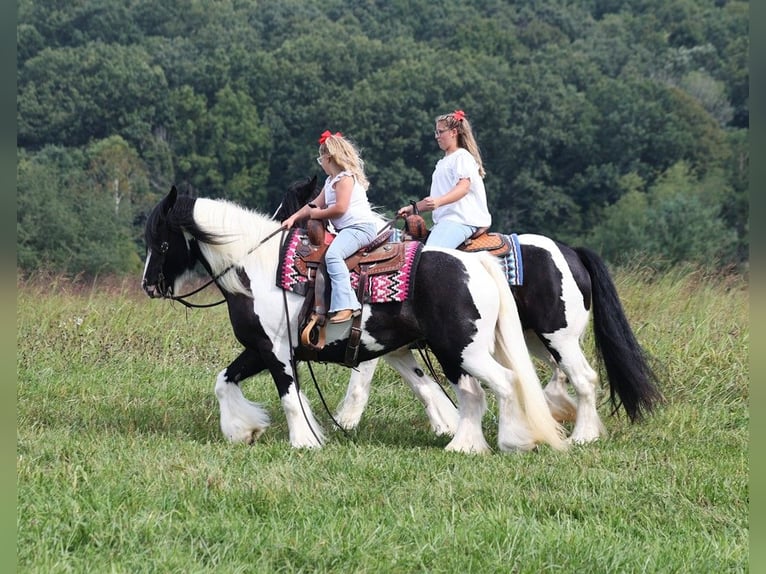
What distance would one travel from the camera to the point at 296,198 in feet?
26.4

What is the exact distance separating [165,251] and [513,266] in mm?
2480

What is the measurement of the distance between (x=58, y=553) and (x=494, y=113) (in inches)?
2275

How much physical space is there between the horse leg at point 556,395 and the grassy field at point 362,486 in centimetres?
35

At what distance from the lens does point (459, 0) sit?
85250 mm

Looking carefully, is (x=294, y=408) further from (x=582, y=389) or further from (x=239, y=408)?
(x=582, y=389)

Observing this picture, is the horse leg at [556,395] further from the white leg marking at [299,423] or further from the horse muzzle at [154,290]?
the horse muzzle at [154,290]

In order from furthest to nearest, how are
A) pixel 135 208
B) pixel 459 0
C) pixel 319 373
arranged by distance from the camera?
pixel 459 0, pixel 135 208, pixel 319 373

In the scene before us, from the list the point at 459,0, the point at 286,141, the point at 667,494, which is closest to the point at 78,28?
the point at 286,141

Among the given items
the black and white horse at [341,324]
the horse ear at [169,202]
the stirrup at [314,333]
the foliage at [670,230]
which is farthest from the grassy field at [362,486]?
the foliage at [670,230]

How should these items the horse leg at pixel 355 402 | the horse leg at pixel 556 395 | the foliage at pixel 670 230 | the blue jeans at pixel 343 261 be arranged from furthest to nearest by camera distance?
the foliage at pixel 670 230
the horse leg at pixel 355 402
the horse leg at pixel 556 395
the blue jeans at pixel 343 261

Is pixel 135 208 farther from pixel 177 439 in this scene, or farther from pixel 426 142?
pixel 177 439

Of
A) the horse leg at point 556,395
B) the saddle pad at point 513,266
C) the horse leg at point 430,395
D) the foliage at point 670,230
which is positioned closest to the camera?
the saddle pad at point 513,266

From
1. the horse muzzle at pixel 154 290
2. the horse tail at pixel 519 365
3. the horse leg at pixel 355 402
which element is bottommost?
the horse leg at pixel 355 402

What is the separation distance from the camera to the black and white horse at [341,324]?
272 inches
